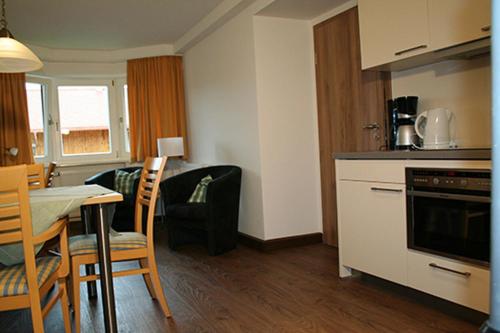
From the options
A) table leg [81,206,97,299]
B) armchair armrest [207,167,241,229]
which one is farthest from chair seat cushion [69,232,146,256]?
armchair armrest [207,167,241,229]

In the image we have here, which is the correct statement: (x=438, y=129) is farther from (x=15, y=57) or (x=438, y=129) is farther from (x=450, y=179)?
(x=15, y=57)

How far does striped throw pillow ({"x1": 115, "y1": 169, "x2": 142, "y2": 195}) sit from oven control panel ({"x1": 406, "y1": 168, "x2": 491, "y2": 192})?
149 inches

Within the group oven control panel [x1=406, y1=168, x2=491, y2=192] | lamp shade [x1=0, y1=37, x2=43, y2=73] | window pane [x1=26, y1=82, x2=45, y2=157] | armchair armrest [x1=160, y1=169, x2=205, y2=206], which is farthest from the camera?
window pane [x1=26, y1=82, x2=45, y2=157]

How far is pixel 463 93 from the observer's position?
2.79 m

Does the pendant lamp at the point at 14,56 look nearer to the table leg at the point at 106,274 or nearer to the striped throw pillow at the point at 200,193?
the table leg at the point at 106,274

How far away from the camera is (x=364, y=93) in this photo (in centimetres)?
362

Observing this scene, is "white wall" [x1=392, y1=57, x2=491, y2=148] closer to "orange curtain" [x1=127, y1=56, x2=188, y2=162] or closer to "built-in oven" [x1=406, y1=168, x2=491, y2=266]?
"built-in oven" [x1=406, y1=168, x2=491, y2=266]

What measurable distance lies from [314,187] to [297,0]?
5.84 feet

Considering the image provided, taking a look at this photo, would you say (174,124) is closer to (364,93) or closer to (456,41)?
(364,93)

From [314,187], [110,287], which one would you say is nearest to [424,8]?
[314,187]

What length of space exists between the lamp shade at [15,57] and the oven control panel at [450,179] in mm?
2496

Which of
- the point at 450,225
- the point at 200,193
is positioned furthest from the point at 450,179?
the point at 200,193

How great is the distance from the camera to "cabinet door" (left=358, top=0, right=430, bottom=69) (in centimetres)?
259

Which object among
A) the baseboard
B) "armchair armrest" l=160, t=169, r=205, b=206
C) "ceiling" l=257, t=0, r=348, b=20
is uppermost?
"ceiling" l=257, t=0, r=348, b=20
